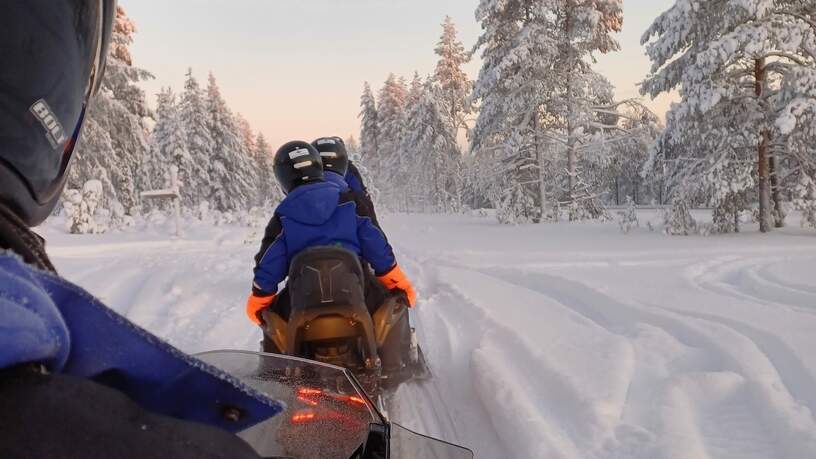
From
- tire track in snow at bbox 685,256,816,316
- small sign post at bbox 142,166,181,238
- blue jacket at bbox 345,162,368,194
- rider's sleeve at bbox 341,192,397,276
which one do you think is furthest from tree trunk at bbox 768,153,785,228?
small sign post at bbox 142,166,181,238

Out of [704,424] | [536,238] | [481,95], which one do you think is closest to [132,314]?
[704,424]

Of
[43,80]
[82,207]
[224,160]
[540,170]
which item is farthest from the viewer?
[224,160]

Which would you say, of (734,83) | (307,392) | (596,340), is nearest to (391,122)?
(734,83)

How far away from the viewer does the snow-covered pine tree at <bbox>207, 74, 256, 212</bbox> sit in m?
39.2

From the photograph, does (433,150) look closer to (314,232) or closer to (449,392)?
(449,392)

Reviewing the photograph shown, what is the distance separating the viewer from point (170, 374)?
77cm

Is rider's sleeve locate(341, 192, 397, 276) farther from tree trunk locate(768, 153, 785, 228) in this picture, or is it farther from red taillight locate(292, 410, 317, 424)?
tree trunk locate(768, 153, 785, 228)

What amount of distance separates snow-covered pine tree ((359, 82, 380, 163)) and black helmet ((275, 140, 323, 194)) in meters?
49.7

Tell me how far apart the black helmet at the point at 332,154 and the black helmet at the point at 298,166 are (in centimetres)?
124

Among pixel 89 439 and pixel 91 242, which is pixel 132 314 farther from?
pixel 91 242

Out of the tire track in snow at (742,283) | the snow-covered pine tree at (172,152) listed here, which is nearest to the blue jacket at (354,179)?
the tire track in snow at (742,283)

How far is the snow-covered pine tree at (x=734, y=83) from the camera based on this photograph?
11281 mm

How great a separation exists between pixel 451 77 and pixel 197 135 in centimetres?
1840

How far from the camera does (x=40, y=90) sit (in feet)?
2.56
